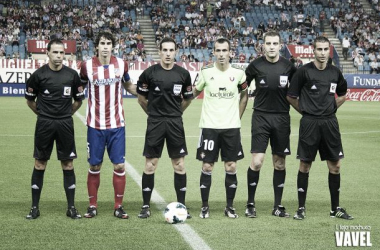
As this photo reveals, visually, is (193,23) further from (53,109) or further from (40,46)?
(53,109)

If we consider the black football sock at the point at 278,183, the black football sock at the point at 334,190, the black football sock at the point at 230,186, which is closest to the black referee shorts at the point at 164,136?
the black football sock at the point at 230,186

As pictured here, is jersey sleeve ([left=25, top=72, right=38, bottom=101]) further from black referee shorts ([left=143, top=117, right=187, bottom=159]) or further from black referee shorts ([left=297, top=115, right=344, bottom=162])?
black referee shorts ([left=297, top=115, right=344, bottom=162])

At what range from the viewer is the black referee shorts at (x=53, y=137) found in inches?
292

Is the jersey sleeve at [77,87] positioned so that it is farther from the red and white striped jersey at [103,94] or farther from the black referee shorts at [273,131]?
the black referee shorts at [273,131]

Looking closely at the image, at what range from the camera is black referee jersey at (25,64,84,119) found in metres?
7.38

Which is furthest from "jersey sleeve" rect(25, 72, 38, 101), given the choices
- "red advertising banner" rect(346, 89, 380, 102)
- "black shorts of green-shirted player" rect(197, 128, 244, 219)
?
"red advertising banner" rect(346, 89, 380, 102)

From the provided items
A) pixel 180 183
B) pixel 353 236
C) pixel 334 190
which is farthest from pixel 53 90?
pixel 353 236

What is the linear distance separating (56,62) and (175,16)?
120ft

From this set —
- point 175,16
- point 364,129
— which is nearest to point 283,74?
point 364,129

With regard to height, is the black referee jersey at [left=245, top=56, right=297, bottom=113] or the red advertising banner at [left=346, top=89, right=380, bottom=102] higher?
the black referee jersey at [left=245, top=56, right=297, bottom=113]

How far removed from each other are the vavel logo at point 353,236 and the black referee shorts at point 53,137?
3.11 meters

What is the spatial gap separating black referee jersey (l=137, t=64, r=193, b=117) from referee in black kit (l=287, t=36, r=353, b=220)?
50.7 inches

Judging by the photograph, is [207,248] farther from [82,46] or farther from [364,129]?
[82,46]

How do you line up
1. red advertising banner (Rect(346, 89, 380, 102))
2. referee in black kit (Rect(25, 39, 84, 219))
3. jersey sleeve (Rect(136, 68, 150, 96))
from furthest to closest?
red advertising banner (Rect(346, 89, 380, 102))
jersey sleeve (Rect(136, 68, 150, 96))
referee in black kit (Rect(25, 39, 84, 219))
